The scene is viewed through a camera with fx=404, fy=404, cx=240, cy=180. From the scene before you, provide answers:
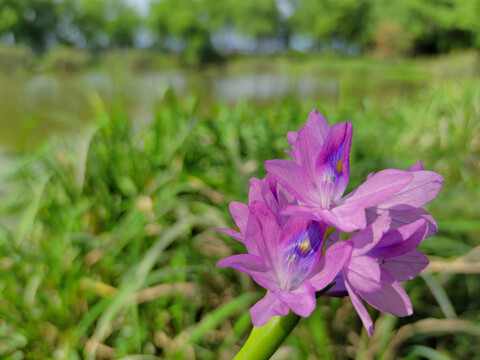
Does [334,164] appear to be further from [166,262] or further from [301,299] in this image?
[166,262]

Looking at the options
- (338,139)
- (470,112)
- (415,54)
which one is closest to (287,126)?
(470,112)

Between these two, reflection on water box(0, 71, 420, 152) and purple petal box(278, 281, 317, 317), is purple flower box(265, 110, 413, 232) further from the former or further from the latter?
reflection on water box(0, 71, 420, 152)

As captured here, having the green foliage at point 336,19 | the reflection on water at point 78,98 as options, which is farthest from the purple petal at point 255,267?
the green foliage at point 336,19

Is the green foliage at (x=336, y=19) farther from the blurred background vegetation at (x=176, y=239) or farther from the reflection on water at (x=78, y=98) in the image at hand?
the blurred background vegetation at (x=176, y=239)

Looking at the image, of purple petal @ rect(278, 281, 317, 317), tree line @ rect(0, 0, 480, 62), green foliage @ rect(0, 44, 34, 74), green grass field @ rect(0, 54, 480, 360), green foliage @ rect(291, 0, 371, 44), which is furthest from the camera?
green foliage @ rect(291, 0, 371, 44)

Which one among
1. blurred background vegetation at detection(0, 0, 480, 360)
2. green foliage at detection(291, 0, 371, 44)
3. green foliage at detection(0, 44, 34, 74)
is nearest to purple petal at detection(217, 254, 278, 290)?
blurred background vegetation at detection(0, 0, 480, 360)

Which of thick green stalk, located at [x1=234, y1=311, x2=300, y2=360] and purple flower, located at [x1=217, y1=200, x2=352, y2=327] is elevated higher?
purple flower, located at [x1=217, y1=200, x2=352, y2=327]
